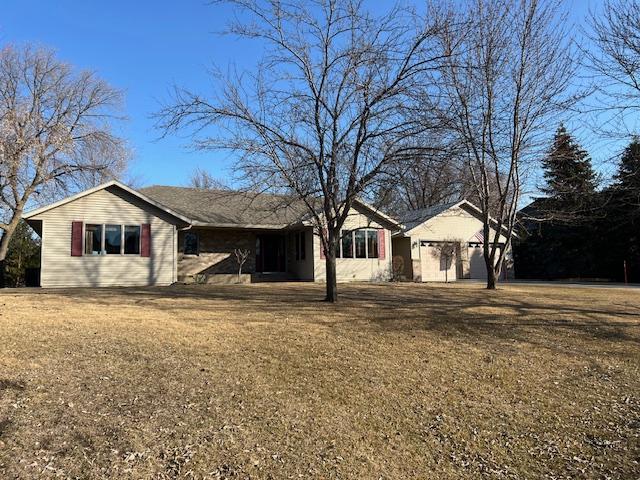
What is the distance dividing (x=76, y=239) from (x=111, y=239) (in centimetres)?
116

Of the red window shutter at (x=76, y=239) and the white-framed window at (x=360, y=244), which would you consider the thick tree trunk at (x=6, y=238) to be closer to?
the red window shutter at (x=76, y=239)

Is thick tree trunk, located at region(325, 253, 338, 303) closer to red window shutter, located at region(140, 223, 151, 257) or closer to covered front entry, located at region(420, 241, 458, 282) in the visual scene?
red window shutter, located at region(140, 223, 151, 257)

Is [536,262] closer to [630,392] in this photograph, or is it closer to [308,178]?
[308,178]

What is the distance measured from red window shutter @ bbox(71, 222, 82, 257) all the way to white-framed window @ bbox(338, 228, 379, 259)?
10498 millimetres

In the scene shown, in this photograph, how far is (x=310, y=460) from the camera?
12.6 ft

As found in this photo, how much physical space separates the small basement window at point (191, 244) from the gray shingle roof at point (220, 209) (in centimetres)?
112

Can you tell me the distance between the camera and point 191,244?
68.4ft

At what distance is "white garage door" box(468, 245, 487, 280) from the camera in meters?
26.8

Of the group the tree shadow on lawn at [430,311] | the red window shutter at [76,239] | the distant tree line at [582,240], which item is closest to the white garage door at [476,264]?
the distant tree line at [582,240]

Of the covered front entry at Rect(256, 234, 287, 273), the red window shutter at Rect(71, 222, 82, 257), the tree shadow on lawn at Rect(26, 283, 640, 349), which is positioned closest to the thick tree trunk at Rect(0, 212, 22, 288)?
the red window shutter at Rect(71, 222, 82, 257)

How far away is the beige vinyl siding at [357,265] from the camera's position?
20.1 meters

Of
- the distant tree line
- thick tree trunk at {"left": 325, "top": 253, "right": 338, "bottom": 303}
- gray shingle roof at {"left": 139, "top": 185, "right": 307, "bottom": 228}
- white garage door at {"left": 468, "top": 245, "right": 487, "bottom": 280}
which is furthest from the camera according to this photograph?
white garage door at {"left": 468, "top": 245, "right": 487, "bottom": 280}

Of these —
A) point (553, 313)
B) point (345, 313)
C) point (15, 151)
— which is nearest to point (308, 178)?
point (345, 313)

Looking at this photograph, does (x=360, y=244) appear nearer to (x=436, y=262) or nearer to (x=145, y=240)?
(x=436, y=262)
